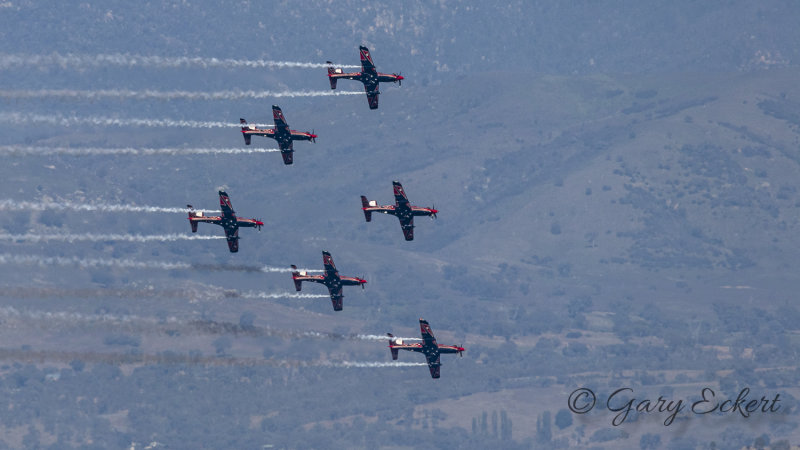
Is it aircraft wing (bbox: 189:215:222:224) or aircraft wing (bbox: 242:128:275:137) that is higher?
aircraft wing (bbox: 242:128:275:137)

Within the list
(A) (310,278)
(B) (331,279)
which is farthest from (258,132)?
(B) (331,279)

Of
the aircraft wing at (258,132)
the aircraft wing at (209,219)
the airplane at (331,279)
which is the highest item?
the aircraft wing at (258,132)

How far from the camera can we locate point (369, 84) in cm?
15438

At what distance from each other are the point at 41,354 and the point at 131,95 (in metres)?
25.3

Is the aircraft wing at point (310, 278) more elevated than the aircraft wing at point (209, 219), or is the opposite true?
the aircraft wing at point (209, 219)

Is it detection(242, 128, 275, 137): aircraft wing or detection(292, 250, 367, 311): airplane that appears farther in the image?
detection(292, 250, 367, 311): airplane

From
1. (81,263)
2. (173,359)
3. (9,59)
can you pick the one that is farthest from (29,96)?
(173,359)

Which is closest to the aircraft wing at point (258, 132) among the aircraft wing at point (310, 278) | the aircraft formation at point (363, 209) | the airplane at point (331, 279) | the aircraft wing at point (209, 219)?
the aircraft formation at point (363, 209)

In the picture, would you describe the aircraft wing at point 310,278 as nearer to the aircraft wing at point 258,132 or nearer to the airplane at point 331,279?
the airplane at point 331,279

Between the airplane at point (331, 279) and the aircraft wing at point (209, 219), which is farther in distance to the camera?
the airplane at point (331, 279)

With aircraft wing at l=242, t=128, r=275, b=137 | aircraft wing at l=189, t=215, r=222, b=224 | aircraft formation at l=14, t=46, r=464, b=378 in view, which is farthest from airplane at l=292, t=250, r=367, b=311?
aircraft wing at l=242, t=128, r=275, b=137

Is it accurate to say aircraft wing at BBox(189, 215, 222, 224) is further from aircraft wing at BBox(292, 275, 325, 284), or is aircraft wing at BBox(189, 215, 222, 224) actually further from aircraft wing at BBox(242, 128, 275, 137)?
aircraft wing at BBox(292, 275, 325, 284)

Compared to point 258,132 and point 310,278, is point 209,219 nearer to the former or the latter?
point 258,132

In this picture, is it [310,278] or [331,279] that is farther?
[331,279]
